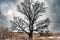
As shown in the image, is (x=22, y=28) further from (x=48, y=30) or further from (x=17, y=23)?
(x=48, y=30)

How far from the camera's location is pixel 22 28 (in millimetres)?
32812

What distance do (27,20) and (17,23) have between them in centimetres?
147

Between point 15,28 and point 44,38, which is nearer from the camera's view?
point 15,28

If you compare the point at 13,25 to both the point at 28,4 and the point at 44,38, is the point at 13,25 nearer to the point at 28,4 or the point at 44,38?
the point at 28,4

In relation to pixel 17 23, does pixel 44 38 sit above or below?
below

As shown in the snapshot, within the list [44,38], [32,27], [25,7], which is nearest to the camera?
[32,27]

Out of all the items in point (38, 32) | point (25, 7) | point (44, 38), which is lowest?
point (44, 38)

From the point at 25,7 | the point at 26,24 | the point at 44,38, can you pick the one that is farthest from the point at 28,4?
the point at 44,38

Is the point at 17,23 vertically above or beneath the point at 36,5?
beneath

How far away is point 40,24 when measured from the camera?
109 feet

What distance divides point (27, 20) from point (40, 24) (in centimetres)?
194

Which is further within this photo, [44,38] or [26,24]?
[44,38]

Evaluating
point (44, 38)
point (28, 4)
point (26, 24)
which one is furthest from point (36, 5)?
point (44, 38)

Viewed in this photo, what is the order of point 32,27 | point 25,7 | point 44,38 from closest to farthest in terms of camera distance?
1. point 32,27
2. point 25,7
3. point 44,38
